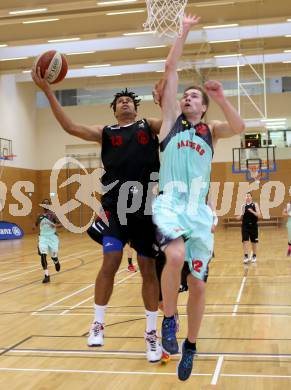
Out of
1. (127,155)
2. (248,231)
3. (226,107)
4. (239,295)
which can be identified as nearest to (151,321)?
(127,155)

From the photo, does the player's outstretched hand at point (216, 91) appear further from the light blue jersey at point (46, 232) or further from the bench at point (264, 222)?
the bench at point (264, 222)

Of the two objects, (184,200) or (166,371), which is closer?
(184,200)

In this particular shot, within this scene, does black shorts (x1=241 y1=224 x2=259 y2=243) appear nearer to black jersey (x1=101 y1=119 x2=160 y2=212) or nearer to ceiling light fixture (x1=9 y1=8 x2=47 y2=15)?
black jersey (x1=101 y1=119 x2=160 y2=212)

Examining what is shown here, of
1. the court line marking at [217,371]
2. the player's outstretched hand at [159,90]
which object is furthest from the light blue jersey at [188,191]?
the court line marking at [217,371]

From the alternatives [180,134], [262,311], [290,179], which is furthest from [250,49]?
[180,134]

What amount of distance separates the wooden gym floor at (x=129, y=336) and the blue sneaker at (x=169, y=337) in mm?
1243

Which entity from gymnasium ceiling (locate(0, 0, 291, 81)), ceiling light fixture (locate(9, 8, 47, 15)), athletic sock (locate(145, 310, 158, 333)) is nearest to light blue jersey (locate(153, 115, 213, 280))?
athletic sock (locate(145, 310, 158, 333))

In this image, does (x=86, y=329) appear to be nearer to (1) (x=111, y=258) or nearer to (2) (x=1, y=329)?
(2) (x=1, y=329)

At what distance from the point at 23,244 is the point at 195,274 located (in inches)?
776

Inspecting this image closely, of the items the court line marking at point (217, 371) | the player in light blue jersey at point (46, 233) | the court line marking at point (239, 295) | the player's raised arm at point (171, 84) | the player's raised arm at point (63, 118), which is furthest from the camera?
the player in light blue jersey at point (46, 233)

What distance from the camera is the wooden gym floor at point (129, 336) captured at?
5554mm

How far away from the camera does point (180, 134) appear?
4492 millimetres

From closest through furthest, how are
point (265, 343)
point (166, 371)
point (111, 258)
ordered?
point (111, 258) → point (166, 371) → point (265, 343)

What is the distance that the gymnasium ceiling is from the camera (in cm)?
1923
